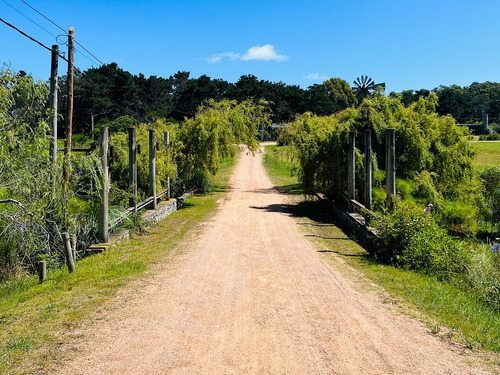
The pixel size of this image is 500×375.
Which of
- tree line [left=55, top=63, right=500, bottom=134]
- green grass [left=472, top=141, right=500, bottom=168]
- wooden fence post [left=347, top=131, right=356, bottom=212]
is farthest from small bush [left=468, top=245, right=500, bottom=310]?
tree line [left=55, top=63, right=500, bottom=134]

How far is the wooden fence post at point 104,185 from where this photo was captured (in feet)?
34.4

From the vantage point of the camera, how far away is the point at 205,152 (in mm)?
20031

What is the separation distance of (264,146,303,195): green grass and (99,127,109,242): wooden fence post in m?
11.3

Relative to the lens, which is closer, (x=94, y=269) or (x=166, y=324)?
(x=166, y=324)

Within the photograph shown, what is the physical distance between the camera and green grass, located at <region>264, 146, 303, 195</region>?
24.7 m

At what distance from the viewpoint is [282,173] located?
34625mm

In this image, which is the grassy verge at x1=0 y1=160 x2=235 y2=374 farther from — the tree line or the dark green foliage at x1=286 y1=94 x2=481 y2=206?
the tree line

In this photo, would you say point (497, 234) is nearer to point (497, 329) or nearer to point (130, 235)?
point (497, 329)

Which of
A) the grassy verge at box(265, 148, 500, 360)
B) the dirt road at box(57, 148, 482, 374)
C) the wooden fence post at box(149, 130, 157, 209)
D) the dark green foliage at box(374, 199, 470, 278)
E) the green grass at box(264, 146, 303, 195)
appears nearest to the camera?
the dirt road at box(57, 148, 482, 374)

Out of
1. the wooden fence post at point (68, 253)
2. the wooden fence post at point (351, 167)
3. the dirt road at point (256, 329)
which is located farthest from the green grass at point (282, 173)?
the wooden fence post at point (68, 253)

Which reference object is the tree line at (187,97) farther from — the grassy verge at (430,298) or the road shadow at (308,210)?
the grassy verge at (430,298)

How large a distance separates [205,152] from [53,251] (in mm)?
10148

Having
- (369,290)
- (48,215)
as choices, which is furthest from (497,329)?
(48,215)

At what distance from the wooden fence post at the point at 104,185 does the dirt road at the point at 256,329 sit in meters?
2.62
